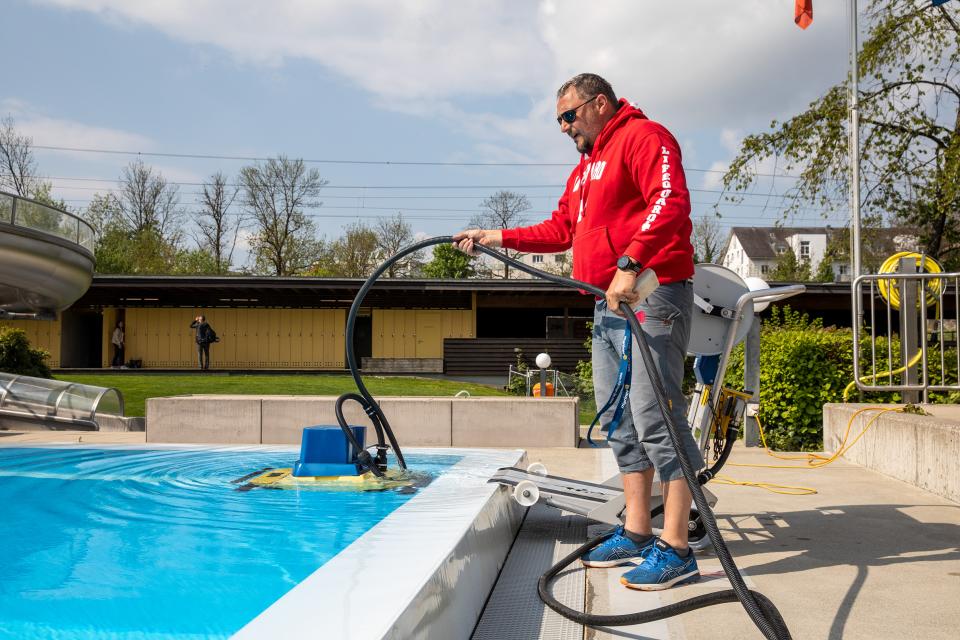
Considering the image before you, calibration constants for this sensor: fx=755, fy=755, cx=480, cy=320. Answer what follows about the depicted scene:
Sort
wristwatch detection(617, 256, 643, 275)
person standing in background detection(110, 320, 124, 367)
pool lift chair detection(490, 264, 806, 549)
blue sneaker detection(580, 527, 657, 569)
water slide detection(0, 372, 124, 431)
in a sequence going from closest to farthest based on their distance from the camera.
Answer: wristwatch detection(617, 256, 643, 275) → blue sneaker detection(580, 527, 657, 569) → pool lift chair detection(490, 264, 806, 549) → water slide detection(0, 372, 124, 431) → person standing in background detection(110, 320, 124, 367)

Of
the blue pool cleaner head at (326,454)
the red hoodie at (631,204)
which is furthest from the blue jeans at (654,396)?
the blue pool cleaner head at (326,454)

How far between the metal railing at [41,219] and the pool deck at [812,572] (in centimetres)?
1524

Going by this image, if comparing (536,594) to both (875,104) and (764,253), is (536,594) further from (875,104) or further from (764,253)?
(764,253)

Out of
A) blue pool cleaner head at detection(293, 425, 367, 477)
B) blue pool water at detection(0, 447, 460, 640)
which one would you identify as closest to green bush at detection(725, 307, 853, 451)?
blue pool water at detection(0, 447, 460, 640)

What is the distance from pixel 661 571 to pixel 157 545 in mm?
1758

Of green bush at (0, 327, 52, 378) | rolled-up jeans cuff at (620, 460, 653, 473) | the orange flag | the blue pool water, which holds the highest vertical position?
the orange flag

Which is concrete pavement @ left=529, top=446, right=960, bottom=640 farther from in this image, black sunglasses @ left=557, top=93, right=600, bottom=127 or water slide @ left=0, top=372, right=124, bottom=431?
water slide @ left=0, top=372, right=124, bottom=431

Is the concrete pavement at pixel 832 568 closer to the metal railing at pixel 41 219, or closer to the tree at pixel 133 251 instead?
the metal railing at pixel 41 219

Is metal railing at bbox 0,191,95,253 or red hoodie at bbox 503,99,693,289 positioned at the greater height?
metal railing at bbox 0,191,95,253

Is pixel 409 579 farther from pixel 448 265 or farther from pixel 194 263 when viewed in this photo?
pixel 448 265

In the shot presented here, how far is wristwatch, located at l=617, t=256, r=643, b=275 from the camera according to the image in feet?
8.18

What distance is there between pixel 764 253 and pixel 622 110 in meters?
82.4

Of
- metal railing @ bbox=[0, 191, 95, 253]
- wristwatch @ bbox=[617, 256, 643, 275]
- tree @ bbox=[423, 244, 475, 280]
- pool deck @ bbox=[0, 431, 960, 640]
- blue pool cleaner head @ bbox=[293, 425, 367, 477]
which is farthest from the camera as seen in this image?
tree @ bbox=[423, 244, 475, 280]

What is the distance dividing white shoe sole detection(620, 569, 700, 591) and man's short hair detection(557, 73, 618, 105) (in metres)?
1.83
